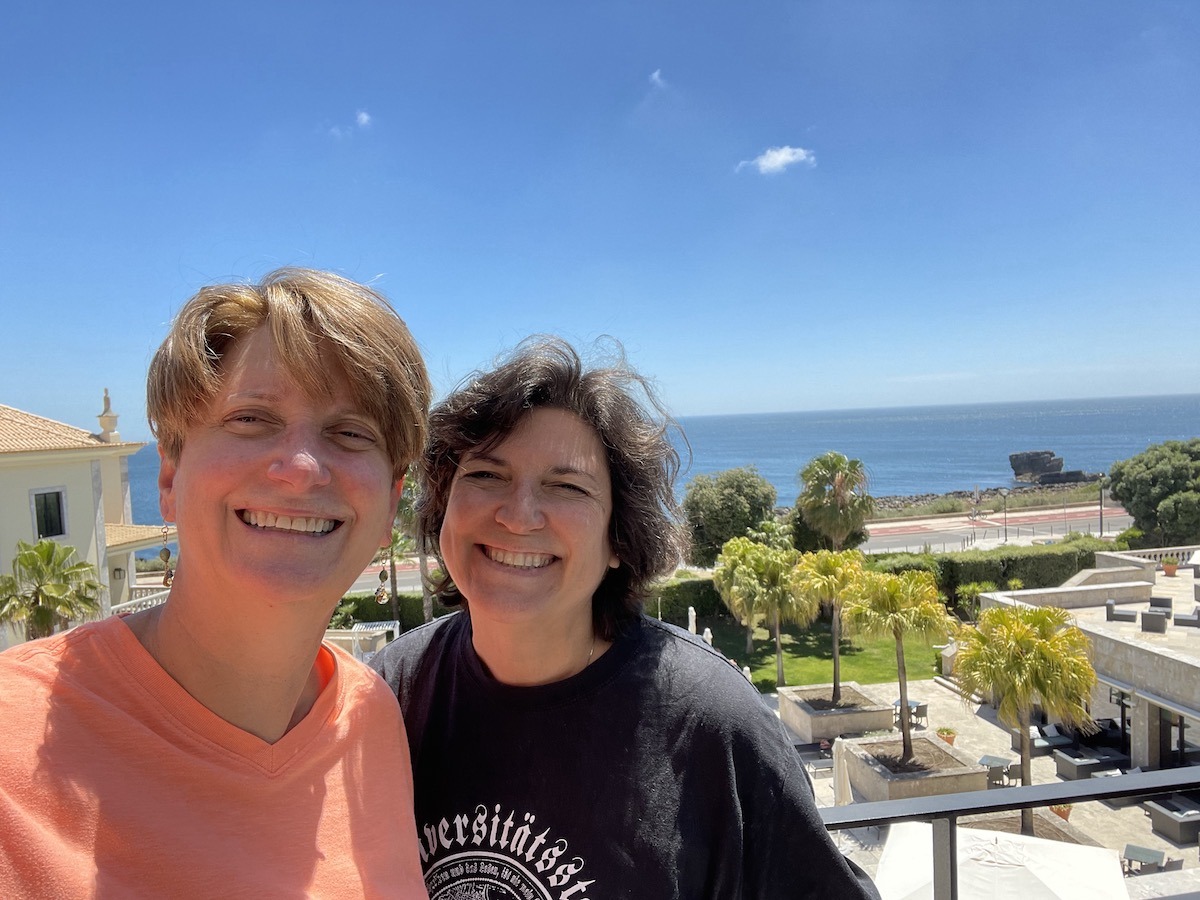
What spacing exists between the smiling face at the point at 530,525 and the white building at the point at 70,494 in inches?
785

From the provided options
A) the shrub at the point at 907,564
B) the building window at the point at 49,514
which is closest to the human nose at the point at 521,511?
the building window at the point at 49,514

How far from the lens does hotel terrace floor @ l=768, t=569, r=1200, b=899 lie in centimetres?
1105

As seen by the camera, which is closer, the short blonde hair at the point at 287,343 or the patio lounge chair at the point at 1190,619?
the short blonde hair at the point at 287,343

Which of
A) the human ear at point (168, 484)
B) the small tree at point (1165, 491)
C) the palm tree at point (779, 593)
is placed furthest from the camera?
the small tree at point (1165, 491)

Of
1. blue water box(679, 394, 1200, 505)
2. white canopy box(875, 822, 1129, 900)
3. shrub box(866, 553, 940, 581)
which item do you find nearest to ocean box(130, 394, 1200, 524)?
blue water box(679, 394, 1200, 505)

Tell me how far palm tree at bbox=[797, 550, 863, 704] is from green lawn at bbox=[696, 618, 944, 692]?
6.68 ft

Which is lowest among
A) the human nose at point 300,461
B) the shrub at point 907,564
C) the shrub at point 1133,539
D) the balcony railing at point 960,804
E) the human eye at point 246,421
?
the shrub at point 1133,539

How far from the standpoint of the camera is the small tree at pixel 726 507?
3120cm

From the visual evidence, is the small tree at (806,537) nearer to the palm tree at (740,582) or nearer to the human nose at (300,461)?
the palm tree at (740,582)

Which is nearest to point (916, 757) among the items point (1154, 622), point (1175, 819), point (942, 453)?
point (1175, 819)

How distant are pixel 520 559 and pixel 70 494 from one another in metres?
23.7

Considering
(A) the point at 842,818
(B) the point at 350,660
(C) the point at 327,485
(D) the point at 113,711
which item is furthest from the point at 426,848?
(A) the point at 842,818

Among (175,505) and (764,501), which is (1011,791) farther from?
(764,501)

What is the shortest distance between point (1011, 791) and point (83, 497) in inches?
962
